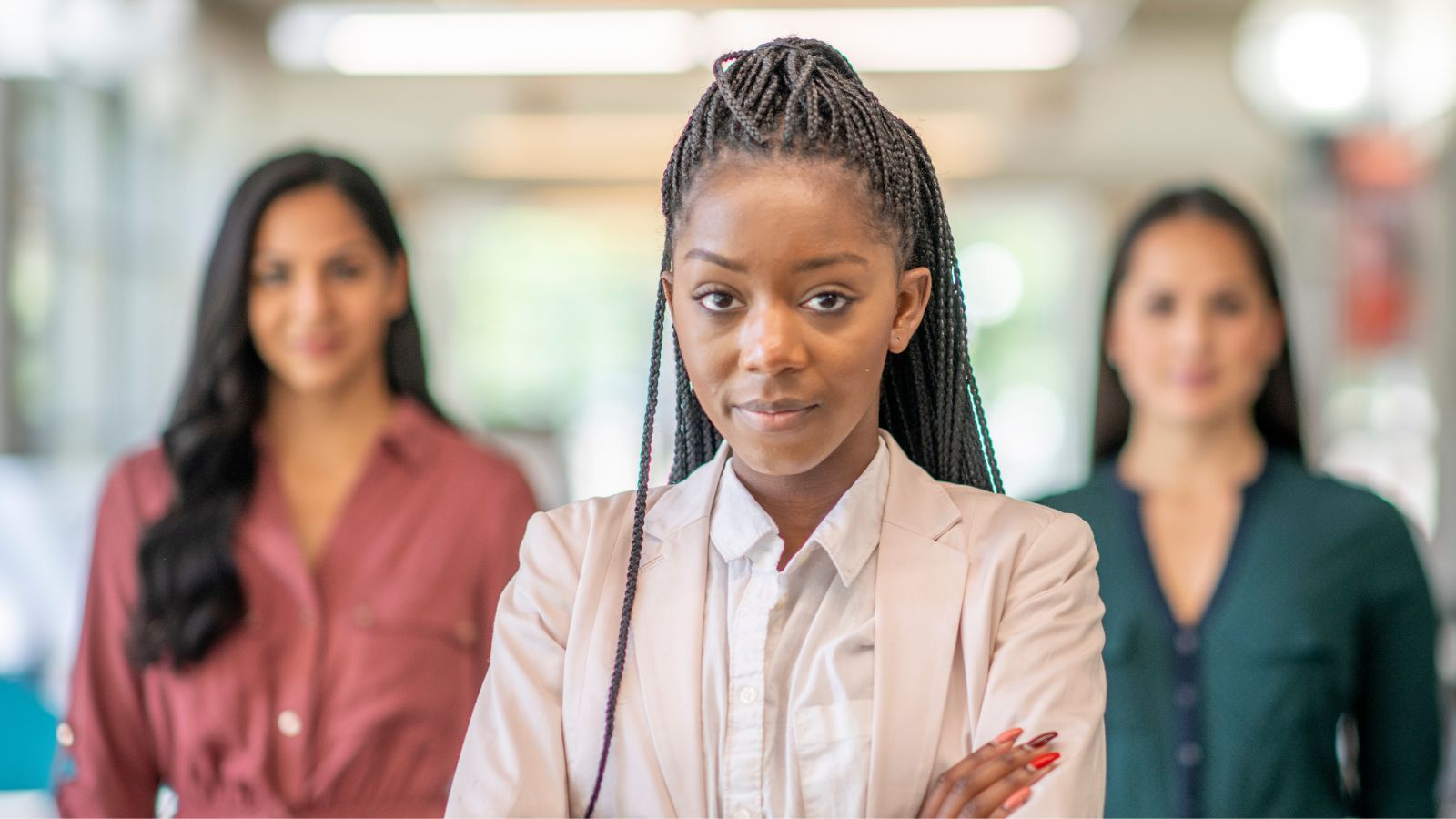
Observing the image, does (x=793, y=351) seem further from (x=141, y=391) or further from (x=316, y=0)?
(x=141, y=391)

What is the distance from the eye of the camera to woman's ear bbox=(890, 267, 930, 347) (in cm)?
108

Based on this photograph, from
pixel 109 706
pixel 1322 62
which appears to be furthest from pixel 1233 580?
pixel 1322 62

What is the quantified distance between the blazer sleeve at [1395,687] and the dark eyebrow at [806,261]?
1.27 meters

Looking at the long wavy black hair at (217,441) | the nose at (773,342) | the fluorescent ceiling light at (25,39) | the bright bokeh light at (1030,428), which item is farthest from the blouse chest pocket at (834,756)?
the bright bokeh light at (1030,428)

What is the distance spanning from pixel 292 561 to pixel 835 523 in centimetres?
101

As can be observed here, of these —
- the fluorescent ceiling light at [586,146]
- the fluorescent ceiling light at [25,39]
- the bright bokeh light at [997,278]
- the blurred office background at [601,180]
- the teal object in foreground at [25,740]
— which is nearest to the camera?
the teal object in foreground at [25,740]

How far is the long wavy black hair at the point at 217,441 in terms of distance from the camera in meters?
1.92

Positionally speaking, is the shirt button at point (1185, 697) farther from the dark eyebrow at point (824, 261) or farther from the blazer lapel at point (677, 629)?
the dark eyebrow at point (824, 261)

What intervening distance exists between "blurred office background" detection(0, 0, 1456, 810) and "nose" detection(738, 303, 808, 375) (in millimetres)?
3173

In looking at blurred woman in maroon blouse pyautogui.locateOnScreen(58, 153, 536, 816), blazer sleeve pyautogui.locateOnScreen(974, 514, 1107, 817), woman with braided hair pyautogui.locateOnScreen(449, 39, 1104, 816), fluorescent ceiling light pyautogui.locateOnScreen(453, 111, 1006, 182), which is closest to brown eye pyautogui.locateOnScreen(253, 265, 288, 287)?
blurred woman in maroon blouse pyautogui.locateOnScreen(58, 153, 536, 816)

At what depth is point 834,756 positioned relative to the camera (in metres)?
1.06

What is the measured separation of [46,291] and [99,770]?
4.87 m

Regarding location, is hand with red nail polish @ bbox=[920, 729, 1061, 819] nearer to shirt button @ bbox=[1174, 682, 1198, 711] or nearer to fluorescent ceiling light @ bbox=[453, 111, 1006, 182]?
shirt button @ bbox=[1174, 682, 1198, 711]

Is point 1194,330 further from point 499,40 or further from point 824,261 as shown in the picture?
point 499,40
